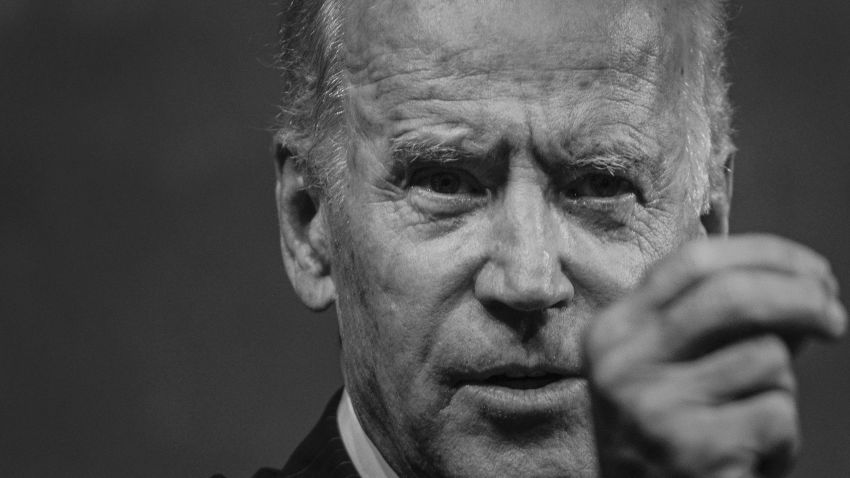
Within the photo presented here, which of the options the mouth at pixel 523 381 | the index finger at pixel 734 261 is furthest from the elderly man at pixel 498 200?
the index finger at pixel 734 261

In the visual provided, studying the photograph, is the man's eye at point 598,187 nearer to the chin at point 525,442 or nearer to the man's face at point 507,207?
the man's face at point 507,207

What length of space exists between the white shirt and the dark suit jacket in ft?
0.03

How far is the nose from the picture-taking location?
1557 millimetres

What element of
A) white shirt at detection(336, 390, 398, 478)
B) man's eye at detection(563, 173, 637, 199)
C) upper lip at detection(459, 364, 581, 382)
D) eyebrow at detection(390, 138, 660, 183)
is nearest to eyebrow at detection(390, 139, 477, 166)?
eyebrow at detection(390, 138, 660, 183)

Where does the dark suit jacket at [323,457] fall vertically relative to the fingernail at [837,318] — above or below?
below

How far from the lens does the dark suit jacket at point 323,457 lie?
1862mm

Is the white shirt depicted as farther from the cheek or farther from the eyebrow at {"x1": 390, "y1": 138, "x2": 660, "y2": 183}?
the eyebrow at {"x1": 390, "y1": 138, "x2": 660, "y2": 183}

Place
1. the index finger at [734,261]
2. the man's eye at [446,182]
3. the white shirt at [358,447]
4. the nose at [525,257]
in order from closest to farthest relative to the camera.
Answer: the index finger at [734,261], the nose at [525,257], the man's eye at [446,182], the white shirt at [358,447]

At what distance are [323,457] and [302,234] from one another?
30 cm

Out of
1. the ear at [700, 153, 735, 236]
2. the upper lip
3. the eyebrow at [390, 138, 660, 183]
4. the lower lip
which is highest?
the eyebrow at [390, 138, 660, 183]

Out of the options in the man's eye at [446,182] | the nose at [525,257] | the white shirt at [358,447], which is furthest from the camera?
the white shirt at [358,447]

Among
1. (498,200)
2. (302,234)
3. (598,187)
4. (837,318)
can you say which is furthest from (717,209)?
(837,318)

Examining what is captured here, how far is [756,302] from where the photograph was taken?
3.61ft

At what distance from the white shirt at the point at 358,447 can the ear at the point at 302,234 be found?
14cm
